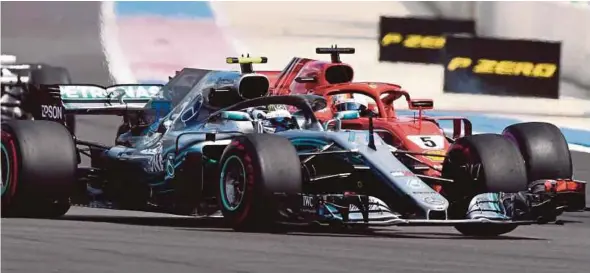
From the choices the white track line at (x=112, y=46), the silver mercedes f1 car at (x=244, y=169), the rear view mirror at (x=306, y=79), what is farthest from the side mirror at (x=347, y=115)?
the white track line at (x=112, y=46)

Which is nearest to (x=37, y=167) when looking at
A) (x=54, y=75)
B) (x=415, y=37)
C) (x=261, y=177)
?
(x=261, y=177)

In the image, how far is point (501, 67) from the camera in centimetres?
2242

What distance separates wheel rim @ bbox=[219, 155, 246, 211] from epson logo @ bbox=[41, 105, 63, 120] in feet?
9.62

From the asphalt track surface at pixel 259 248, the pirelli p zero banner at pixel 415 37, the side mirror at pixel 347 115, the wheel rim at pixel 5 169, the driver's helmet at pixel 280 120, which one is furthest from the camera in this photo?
the pirelli p zero banner at pixel 415 37

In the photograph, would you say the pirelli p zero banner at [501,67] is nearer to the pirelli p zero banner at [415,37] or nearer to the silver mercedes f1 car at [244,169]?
the pirelli p zero banner at [415,37]

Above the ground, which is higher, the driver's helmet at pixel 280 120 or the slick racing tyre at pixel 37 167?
the driver's helmet at pixel 280 120

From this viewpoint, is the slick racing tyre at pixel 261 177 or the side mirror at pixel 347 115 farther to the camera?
the side mirror at pixel 347 115

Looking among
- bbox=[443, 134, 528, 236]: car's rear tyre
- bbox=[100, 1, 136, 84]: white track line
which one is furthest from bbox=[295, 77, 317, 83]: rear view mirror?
bbox=[100, 1, 136, 84]: white track line

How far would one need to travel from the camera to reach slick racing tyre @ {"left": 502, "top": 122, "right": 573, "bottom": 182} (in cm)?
1459

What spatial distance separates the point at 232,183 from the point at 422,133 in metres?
2.18

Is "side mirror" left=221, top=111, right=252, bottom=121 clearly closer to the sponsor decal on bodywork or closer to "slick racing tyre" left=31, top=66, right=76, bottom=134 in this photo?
→ the sponsor decal on bodywork

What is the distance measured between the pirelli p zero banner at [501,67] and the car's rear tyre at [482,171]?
9.40m

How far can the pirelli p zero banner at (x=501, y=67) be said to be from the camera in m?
22.3

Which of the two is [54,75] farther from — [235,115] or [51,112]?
[235,115]
